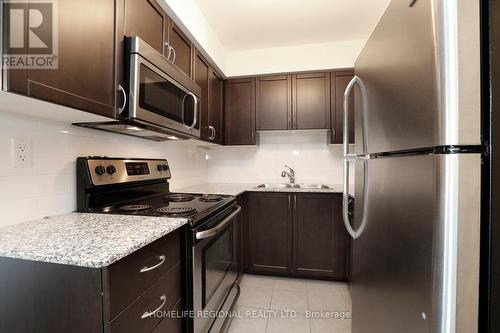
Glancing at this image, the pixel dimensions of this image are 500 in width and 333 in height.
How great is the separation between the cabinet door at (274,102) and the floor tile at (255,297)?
1.68 m

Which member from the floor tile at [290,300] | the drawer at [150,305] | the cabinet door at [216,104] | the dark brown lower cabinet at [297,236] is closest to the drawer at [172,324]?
the drawer at [150,305]

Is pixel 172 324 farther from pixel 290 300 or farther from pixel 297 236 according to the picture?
pixel 297 236

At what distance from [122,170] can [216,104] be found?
4.42ft

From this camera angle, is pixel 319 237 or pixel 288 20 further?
pixel 319 237

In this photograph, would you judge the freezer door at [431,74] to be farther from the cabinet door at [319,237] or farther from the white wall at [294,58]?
the white wall at [294,58]

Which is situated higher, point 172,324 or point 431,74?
point 431,74

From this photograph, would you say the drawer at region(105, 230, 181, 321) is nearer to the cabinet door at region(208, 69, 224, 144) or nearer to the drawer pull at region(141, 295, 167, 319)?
the drawer pull at region(141, 295, 167, 319)

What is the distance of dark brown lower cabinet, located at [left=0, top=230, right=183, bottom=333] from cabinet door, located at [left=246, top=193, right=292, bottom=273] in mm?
1628

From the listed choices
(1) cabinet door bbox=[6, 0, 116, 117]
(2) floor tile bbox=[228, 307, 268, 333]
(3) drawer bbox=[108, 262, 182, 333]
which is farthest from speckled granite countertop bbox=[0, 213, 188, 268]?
(2) floor tile bbox=[228, 307, 268, 333]

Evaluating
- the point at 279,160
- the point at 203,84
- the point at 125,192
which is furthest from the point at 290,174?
the point at 125,192

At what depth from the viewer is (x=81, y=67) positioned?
90 centimetres

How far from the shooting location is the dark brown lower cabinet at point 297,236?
2.24 metres

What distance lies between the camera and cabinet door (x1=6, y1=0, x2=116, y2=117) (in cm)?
75

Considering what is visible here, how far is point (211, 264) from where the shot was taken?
4.25 feet
